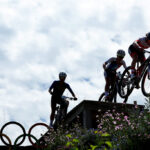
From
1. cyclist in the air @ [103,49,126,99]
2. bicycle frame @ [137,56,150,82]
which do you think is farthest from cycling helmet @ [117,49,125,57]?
bicycle frame @ [137,56,150,82]

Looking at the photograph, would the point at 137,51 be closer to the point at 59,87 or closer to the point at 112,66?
the point at 112,66

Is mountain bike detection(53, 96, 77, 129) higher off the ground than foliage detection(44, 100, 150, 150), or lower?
higher

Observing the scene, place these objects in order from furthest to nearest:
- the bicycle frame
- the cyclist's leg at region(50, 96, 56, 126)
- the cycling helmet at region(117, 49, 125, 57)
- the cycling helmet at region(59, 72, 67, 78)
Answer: the cyclist's leg at region(50, 96, 56, 126), the cycling helmet at region(59, 72, 67, 78), the cycling helmet at region(117, 49, 125, 57), the bicycle frame

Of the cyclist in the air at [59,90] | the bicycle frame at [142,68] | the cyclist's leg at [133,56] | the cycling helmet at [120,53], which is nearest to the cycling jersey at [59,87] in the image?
the cyclist in the air at [59,90]

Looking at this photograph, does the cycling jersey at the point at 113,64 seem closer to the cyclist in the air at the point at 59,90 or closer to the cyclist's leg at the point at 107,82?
the cyclist's leg at the point at 107,82

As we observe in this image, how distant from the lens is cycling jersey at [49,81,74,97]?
43.5 ft

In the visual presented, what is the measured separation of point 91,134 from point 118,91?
419cm

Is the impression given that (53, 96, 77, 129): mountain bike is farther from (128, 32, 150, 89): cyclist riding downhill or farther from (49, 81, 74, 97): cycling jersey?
(128, 32, 150, 89): cyclist riding downhill

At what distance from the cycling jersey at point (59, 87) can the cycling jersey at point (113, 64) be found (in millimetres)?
1661

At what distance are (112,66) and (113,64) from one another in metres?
0.08

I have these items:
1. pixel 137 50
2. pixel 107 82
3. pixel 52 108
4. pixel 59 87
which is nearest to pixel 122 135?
pixel 137 50

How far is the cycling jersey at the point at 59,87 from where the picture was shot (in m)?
13.3

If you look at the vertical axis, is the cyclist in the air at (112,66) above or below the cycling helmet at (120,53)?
below

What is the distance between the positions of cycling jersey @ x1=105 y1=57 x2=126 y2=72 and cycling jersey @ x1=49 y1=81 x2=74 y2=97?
1661mm
